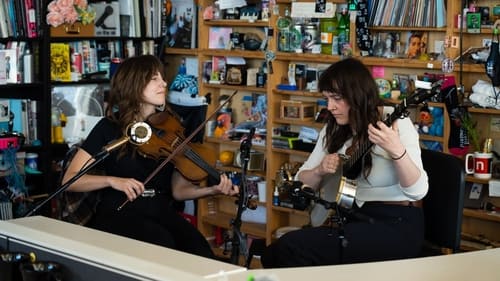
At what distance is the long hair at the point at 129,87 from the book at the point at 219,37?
1827mm

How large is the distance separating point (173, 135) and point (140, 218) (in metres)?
0.38

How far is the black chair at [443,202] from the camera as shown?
317 cm

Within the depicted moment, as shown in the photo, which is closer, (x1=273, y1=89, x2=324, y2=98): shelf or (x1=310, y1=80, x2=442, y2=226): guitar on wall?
(x1=310, y1=80, x2=442, y2=226): guitar on wall

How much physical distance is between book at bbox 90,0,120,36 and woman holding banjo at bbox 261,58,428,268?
2.57 metres

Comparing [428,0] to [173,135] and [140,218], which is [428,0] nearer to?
[173,135]

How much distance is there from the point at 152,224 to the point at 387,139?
1.12 metres

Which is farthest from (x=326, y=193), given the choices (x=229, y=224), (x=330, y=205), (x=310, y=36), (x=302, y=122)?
(x=229, y=224)

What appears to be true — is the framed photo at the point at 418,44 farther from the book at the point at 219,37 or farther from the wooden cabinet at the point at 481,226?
the book at the point at 219,37

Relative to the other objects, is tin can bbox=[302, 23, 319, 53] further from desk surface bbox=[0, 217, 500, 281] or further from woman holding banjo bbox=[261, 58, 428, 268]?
desk surface bbox=[0, 217, 500, 281]

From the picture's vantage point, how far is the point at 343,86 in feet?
10.8

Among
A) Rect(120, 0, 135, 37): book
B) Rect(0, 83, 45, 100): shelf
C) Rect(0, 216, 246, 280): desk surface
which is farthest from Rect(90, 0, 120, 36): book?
Rect(0, 216, 246, 280): desk surface

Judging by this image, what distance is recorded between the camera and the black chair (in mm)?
Result: 3168

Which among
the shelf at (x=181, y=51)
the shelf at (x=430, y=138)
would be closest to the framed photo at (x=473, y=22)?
the shelf at (x=430, y=138)

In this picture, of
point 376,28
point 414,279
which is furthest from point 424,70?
point 414,279
